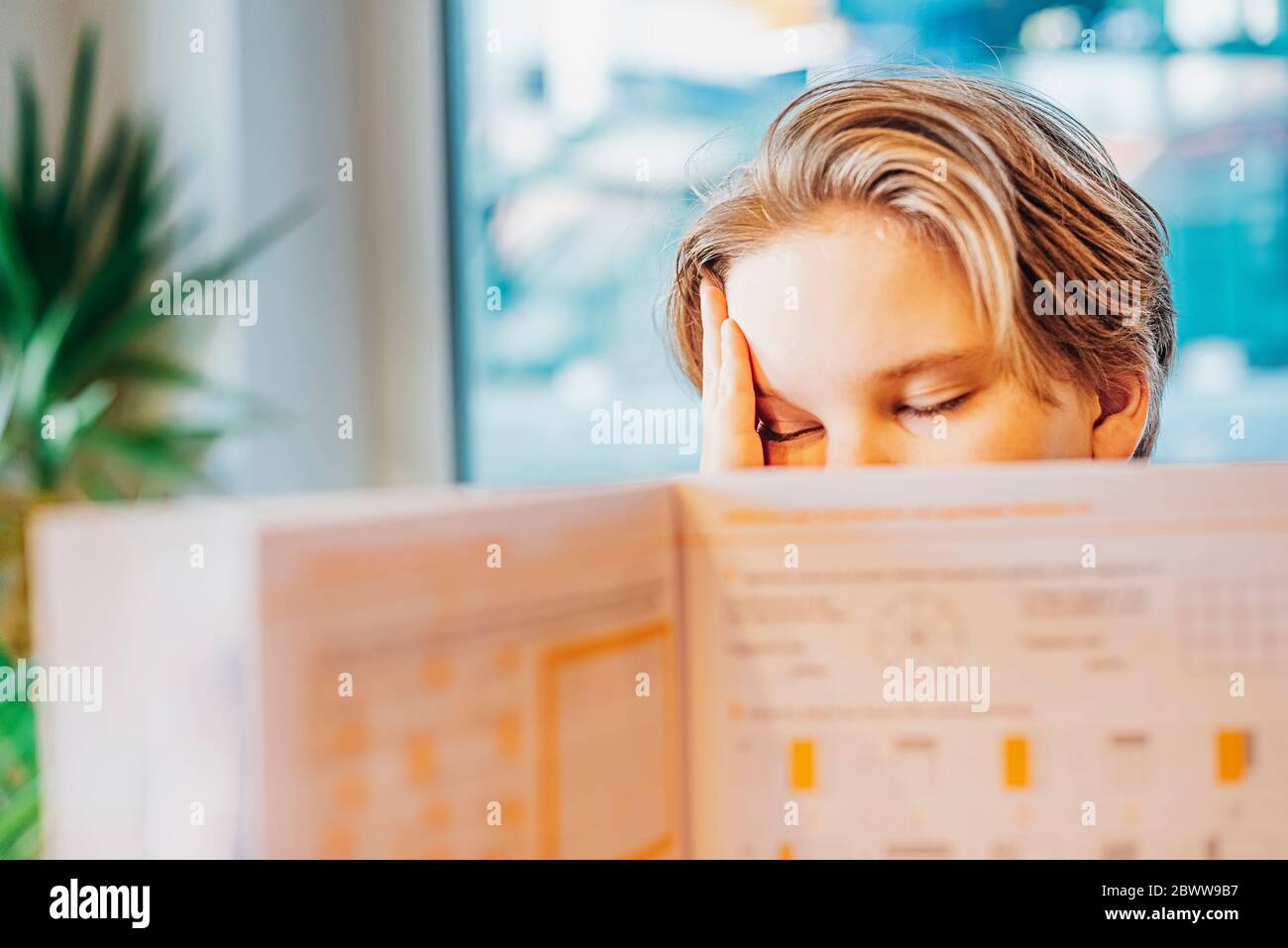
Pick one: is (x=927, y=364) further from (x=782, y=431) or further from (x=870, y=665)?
(x=870, y=665)

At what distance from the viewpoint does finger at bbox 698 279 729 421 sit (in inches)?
49.3

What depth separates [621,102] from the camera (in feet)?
9.21

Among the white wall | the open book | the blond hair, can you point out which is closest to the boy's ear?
the blond hair

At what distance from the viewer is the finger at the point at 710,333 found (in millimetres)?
1252

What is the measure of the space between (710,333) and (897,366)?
0.91 ft

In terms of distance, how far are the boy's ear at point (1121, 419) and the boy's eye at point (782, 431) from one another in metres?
0.30

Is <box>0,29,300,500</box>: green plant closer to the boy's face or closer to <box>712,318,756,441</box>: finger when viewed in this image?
<box>712,318,756,441</box>: finger

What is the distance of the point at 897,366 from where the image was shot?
106 cm

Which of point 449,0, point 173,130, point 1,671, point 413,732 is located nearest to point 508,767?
point 413,732

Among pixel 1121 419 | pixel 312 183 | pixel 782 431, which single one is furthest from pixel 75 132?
pixel 1121 419

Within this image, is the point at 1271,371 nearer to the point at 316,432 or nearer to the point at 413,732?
the point at 316,432

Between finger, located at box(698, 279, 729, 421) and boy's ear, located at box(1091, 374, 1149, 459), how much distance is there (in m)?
0.41

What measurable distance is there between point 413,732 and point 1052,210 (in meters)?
0.95

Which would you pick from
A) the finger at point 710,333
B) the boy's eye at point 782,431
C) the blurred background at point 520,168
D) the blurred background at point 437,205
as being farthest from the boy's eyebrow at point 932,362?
the blurred background at point 520,168
